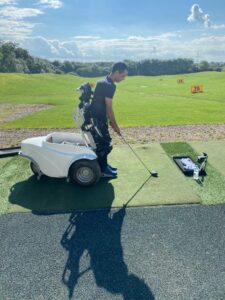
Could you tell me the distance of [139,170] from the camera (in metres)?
9.23

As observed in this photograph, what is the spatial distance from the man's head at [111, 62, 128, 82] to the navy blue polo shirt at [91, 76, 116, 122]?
0.13m

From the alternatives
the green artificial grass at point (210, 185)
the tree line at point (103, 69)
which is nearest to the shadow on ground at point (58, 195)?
the green artificial grass at point (210, 185)

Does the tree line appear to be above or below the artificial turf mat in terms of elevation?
below

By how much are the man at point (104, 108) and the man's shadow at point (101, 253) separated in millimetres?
1837

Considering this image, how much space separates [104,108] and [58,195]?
239 cm

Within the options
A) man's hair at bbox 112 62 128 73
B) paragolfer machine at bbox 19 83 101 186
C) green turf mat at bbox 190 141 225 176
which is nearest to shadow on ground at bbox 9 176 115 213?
paragolfer machine at bbox 19 83 101 186

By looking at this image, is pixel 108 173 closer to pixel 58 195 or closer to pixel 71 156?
pixel 71 156

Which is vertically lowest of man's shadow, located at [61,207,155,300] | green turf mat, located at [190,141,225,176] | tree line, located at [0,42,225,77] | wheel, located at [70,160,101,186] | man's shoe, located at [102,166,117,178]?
tree line, located at [0,42,225,77]

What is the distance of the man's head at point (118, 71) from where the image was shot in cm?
752

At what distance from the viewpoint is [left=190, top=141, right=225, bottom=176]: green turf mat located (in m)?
9.55

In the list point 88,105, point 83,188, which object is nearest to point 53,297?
point 83,188

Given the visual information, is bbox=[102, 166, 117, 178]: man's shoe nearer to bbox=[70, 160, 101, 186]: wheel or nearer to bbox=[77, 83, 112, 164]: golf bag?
bbox=[77, 83, 112, 164]: golf bag

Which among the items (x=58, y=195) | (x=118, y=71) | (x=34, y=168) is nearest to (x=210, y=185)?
(x=118, y=71)

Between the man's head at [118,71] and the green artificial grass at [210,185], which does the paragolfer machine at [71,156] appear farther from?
the green artificial grass at [210,185]
